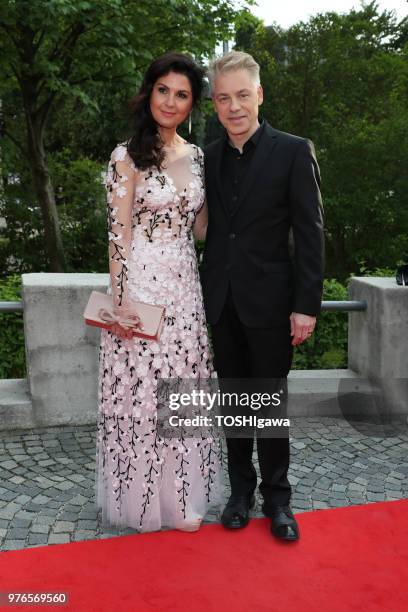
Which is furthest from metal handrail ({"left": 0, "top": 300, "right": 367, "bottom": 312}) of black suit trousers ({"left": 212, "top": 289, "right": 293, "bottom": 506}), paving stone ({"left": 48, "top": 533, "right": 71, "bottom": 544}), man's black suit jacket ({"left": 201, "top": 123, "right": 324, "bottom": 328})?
paving stone ({"left": 48, "top": 533, "right": 71, "bottom": 544})

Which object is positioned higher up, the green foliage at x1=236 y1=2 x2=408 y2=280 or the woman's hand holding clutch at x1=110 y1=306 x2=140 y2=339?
the green foliage at x1=236 y1=2 x2=408 y2=280

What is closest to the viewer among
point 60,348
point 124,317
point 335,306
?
point 124,317

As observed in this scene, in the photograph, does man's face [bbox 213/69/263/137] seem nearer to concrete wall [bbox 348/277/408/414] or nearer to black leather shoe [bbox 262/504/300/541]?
black leather shoe [bbox 262/504/300/541]

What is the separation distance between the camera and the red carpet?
2500 mm

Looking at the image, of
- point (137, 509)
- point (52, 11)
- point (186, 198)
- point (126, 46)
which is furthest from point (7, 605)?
point (126, 46)

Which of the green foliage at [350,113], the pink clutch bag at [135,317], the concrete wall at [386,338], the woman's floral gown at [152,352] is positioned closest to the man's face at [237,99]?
the woman's floral gown at [152,352]

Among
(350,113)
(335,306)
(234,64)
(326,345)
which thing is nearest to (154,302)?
(234,64)

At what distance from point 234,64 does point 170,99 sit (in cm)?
33

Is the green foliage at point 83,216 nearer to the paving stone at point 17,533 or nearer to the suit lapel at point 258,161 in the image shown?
the paving stone at point 17,533

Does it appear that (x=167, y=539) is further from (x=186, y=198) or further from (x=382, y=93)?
(x=382, y=93)

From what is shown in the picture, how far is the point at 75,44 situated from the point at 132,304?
8878 millimetres

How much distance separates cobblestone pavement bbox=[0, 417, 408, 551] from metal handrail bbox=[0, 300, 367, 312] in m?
0.84

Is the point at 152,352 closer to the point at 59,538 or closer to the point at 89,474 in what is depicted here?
the point at 59,538

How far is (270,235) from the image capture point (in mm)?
2844
